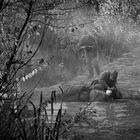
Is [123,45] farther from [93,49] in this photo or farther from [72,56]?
[93,49]

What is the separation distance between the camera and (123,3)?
16672mm

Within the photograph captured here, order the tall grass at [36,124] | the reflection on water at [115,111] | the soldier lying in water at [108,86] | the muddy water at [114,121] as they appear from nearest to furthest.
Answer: the tall grass at [36,124] < the muddy water at [114,121] < the reflection on water at [115,111] < the soldier lying in water at [108,86]

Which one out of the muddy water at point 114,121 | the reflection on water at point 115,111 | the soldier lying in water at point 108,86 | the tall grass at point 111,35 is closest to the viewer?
the muddy water at point 114,121

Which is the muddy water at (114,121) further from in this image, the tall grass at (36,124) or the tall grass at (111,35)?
the tall grass at (111,35)

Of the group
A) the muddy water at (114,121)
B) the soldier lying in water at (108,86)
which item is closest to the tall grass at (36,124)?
the muddy water at (114,121)

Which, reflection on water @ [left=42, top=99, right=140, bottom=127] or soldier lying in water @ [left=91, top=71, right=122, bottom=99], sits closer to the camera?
reflection on water @ [left=42, top=99, right=140, bottom=127]

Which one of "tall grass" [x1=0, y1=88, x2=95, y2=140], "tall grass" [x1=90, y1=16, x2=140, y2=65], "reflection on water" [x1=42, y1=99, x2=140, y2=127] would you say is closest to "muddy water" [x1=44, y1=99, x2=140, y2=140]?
"reflection on water" [x1=42, y1=99, x2=140, y2=127]

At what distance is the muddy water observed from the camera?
224 inches

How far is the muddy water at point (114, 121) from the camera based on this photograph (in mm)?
5691

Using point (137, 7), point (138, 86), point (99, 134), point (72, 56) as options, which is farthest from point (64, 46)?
point (99, 134)

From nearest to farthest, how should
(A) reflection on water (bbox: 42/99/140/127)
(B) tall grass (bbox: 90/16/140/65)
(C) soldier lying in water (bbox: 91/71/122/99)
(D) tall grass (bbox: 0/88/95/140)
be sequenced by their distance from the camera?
(D) tall grass (bbox: 0/88/95/140) → (A) reflection on water (bbox: 42/99/140/127) → (C) soldier lying in water (bbox: 91/71/122/99) → (B) tall grass (bbox: 90/16/140/65)

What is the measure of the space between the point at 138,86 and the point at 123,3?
251 inches

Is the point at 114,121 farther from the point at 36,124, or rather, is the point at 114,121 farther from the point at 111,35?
the point at 111,35

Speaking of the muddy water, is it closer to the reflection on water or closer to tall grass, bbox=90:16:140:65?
the reflection on water
